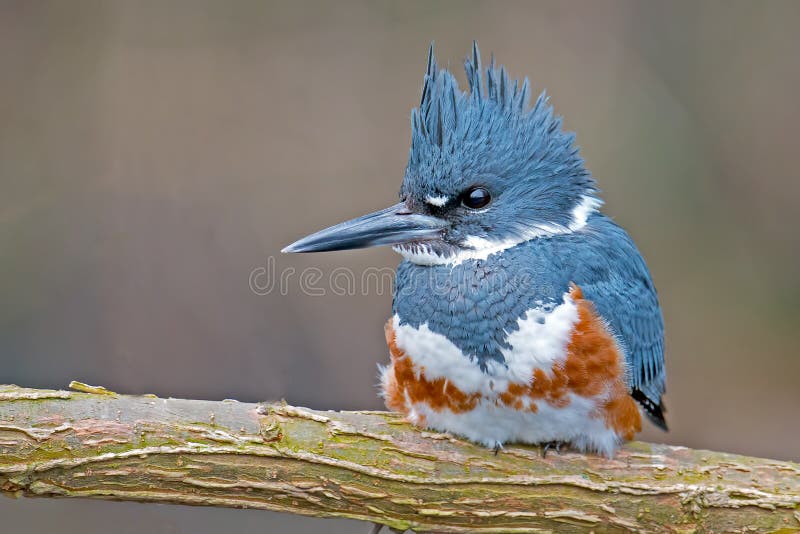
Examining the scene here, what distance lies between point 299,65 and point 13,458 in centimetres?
336

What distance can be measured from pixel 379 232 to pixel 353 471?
0.72 m

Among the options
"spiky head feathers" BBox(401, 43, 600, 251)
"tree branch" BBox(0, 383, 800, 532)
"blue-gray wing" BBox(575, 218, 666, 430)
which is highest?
"spiky head feathers" BBox(401, 43, 600, 251)

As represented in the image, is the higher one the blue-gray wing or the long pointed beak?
the long pointed beak

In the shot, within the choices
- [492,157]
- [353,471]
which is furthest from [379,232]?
[353,471]

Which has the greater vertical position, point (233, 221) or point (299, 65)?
point (299, 65)

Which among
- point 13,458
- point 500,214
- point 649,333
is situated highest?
point 500,214

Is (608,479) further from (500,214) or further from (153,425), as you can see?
(153,425)

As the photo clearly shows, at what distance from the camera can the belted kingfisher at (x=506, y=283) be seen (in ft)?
8.34

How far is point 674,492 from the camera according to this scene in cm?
259

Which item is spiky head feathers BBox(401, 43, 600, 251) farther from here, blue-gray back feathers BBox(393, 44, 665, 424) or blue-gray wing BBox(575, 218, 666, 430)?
blue-gray wing BBox(575, 218, 666, 430)

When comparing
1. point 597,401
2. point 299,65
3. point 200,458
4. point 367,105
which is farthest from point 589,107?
point 200,458

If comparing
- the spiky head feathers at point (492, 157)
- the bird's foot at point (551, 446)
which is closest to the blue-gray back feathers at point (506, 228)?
the spiky head feathers at point (492, 157)

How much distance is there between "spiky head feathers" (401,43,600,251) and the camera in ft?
8.91

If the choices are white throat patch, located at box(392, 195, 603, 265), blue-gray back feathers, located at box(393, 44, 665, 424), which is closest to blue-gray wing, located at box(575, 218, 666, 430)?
blue-gray back feathers, located at box(393, 44, 665, 424)
